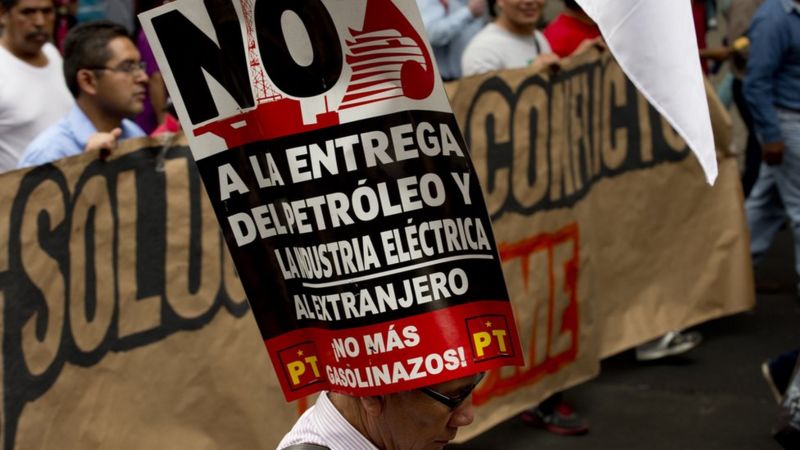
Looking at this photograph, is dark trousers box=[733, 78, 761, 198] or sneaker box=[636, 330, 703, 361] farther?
dark trousers box=[733, 78, 761, 198]

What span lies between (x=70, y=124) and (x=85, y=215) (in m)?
0.66

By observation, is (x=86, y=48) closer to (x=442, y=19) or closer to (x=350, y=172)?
(x=350, y=172)

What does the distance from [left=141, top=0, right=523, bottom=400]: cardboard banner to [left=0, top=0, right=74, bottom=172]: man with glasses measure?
139 inches

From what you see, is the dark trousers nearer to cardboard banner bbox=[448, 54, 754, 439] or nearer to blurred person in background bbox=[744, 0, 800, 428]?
blurred person in background bbox=[744, 0, 800, 428]

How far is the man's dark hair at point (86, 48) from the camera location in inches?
193

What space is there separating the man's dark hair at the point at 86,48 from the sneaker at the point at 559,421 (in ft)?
8.55

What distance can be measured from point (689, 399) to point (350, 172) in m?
4.70

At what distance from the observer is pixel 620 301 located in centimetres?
671

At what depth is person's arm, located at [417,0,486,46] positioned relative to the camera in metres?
7.76

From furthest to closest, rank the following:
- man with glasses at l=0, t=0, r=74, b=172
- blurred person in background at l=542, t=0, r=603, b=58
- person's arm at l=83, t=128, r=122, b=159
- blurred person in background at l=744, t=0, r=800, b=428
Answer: blurred person in background at l=744, t=0, r=800, b=428 < blurred person in background at l=542, t=0, r=603, b=58 < man with glasses at l=0, t=0, r=74, b=172 < person's arm at l=83, t=128, r=122, b=159

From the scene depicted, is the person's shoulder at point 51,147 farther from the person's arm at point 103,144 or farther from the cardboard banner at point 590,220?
the cardboard banner at point 590,220

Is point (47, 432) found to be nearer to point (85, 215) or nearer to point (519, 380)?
point (85, 215)

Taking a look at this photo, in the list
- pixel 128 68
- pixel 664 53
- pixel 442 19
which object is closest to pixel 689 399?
pixel 442 19

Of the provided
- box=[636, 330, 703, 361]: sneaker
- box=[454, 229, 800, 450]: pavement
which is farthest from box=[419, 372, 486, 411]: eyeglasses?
box=[636, 330, 703, 361]: sneaker
